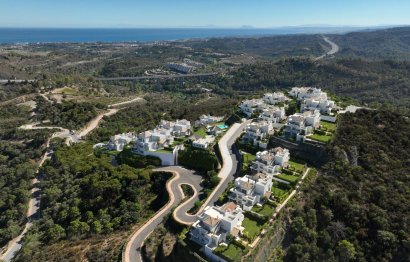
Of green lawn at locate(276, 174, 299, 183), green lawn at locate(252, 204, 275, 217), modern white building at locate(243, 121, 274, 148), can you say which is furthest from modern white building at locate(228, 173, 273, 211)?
modern white building at locate(243, 121, 274, 148)

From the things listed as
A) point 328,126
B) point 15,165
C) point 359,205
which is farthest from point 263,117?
point 15,165

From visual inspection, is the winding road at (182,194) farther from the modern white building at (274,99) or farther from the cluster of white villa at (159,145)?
the modern white building at (274,99)

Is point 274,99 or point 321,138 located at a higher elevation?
point 321,138

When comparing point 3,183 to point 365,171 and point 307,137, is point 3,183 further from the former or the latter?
point 365,171

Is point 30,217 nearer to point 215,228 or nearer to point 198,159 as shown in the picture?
point 198,159

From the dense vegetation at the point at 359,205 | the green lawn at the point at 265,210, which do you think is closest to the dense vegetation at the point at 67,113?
the green lawn at the point at 265,210
